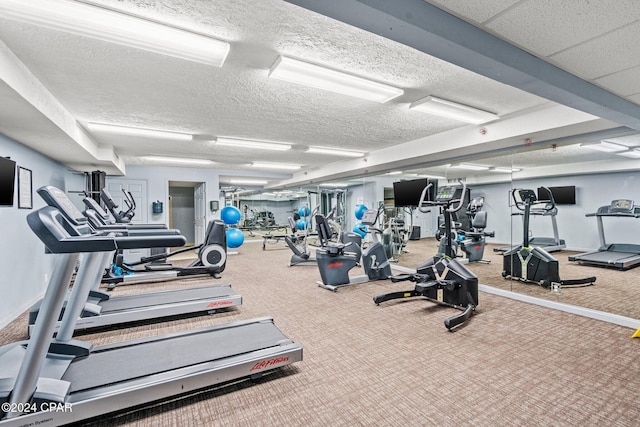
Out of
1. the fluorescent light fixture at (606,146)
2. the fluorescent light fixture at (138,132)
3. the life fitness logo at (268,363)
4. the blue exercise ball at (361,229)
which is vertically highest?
the fluorescent light fixture at (138,132)

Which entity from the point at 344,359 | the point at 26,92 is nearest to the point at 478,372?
the point at 344,359

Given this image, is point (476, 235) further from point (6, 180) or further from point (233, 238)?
point (6, 180)

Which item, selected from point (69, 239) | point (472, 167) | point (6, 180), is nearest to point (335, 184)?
point (472, 167)

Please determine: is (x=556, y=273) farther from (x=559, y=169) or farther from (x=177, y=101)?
(x=177, y=101)

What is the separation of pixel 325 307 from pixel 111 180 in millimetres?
7225

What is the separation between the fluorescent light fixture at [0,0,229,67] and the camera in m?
1.75

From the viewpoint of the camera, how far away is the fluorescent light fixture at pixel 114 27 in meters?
1.75

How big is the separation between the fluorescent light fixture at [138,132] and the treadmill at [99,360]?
3.09m

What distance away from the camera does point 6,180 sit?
2955 mm

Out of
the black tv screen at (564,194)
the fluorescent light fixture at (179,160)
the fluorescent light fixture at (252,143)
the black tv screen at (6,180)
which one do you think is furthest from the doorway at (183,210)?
the black tv screen at (564,194)

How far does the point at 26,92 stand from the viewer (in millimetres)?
2518

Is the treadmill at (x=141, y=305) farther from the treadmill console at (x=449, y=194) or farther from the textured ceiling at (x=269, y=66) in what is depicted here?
the treadmill console at (x=449, y=194)

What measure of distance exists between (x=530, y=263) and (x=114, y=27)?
5721 mm

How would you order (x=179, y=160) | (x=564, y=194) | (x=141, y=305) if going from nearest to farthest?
(x=141, y=305) < (x=564, y=194) < (x=179, y=160)
